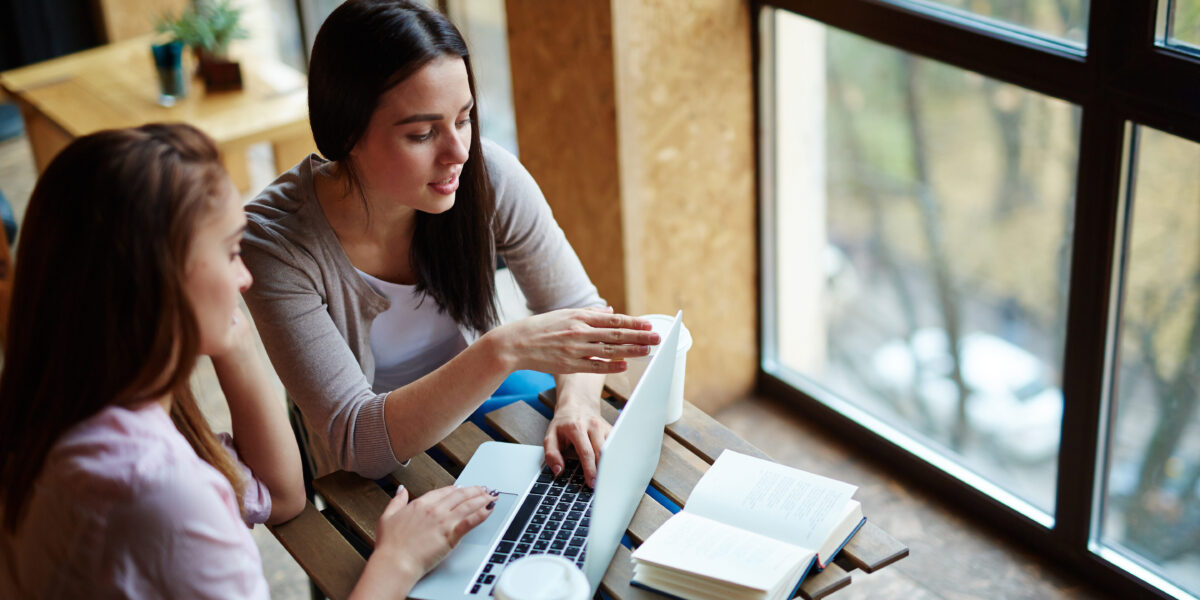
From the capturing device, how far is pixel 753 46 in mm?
2330

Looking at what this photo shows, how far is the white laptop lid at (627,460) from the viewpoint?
106 centimetres

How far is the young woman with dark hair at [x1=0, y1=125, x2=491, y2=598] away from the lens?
3.13 feet

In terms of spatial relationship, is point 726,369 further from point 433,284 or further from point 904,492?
point 433,284

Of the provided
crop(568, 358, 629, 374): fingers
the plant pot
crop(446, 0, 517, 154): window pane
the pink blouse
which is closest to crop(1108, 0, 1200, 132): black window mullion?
crop(568, 358, 629, 374): fingers

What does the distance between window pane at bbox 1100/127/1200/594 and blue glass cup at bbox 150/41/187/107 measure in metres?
2.55

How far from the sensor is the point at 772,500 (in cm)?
125

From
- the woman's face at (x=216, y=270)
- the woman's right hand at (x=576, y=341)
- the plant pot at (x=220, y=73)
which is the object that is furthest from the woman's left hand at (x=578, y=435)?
the plant pot at (x=220, y=73)

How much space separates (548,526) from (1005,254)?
1.33 metres

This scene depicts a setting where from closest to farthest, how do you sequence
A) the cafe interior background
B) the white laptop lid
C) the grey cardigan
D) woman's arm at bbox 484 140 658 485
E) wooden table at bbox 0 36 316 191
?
the white laptop lid → the grey cardigan → woman's arm at bbox 484 140 658 485 → the cafe interior background → wooden table at bbox 0 36 316 191

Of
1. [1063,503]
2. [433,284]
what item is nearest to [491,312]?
[433,284]

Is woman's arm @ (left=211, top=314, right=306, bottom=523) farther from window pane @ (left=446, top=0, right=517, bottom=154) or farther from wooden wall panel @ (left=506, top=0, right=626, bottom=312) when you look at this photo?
window pane @ (left=446, top=0, right=517, bottom=154)

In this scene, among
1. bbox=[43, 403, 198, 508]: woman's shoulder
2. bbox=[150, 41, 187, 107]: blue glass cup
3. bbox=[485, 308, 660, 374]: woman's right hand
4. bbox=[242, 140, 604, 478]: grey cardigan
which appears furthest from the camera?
bbox=[150, 41, 187, 107]: blue glass cup

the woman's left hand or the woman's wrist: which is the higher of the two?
the woman's wrist

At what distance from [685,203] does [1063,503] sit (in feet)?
3.21
